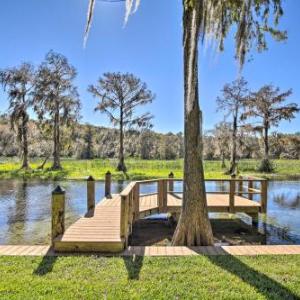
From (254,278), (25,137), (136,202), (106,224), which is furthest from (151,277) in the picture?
(25,137)

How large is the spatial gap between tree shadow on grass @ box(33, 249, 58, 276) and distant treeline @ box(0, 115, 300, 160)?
2151 cm

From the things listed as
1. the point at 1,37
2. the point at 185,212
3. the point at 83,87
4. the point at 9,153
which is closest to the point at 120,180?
the point at 83,87

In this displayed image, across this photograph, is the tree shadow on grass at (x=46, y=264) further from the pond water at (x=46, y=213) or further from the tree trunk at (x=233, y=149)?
the tree trunk at (x=233, y=149)

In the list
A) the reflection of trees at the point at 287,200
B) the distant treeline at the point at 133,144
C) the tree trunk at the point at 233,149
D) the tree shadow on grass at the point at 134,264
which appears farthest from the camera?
the distant treeline at the point at 133,144

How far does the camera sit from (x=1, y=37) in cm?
1238

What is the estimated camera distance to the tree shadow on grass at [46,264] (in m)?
4.12

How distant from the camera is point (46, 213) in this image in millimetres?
10516

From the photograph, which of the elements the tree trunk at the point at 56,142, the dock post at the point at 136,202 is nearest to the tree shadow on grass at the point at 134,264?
the dock post at the point at 136,202

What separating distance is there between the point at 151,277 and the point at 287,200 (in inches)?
427

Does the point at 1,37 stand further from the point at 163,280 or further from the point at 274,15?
the point at 163,280

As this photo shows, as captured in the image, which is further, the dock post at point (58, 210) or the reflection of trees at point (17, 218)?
the reflection of trees at point (17, 218)

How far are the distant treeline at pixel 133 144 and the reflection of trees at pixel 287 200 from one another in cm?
1143

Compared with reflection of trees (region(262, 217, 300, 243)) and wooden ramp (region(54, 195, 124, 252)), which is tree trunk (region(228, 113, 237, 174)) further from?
wooden ramp (region(54, 195, 124, 252))

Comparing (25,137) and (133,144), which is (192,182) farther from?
(133,144)
